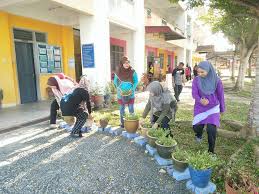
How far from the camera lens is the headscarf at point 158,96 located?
395cm

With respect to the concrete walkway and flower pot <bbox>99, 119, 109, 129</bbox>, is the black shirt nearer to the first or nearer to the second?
flower pot <bbox>99, 119, 109, 129</bbox>

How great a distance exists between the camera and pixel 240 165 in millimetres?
3238

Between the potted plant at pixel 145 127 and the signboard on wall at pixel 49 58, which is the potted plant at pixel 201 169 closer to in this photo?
the potted plant at pixel 145 127

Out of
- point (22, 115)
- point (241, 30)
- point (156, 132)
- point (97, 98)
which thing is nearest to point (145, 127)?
point (156, 132)

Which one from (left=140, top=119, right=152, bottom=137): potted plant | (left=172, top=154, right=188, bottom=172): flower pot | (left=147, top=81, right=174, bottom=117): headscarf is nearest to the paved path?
(left=172, top=154, right=188, bottom=172): flower pot

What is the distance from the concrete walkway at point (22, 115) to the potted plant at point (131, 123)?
8.83ft

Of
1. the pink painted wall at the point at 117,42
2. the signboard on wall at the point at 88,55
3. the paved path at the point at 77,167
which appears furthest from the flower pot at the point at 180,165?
the pink painted wall at the point at 117,42

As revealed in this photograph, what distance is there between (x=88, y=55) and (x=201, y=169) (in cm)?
658

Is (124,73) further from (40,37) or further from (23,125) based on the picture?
(40,37)

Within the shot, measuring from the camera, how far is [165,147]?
3.47 meters

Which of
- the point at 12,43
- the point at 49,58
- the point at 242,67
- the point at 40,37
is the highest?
the point at 40,37

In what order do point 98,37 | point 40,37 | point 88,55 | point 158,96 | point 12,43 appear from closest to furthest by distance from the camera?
1. point 158,96
2. point 12,43
3. point 98,37
4. point 88,55
5. point 40,37

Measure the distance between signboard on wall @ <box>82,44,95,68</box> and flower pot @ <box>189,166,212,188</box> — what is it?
20.8 feet

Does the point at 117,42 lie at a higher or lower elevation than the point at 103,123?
higher
